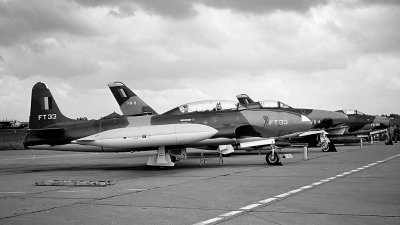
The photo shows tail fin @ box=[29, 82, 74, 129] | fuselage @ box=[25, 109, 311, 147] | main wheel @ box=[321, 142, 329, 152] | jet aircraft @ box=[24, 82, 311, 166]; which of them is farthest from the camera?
main wheel @ box=[321, 142, 329, 152]

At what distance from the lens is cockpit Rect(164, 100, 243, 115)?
17219 millimetres

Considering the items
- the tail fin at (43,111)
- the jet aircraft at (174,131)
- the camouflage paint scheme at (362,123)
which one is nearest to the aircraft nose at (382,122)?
the camouflage paint scheme at (362,123)

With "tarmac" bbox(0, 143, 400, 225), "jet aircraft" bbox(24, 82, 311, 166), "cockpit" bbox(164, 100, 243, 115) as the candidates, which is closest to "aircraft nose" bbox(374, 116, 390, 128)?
"jet aircraft" bbox(24, 82, 311, 166)

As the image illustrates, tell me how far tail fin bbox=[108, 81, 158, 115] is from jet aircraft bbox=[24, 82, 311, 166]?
1183 centimetres

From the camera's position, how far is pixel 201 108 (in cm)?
1723

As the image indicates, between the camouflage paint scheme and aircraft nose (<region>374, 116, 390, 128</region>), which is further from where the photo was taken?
aircraft nose (<region>374, 116, 390, 128</region>)

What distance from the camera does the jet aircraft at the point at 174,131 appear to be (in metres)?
15.9

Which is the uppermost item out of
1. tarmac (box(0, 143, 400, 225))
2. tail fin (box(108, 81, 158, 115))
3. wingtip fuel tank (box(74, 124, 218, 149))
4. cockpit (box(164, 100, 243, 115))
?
tail fin (box(108, 81, 158, 115))

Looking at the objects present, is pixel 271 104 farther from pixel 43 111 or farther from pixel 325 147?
pixel 43 111

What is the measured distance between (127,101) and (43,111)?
38.3ft

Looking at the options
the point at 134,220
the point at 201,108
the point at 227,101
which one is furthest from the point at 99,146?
the point at 134,220

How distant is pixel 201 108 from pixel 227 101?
3.72 ft

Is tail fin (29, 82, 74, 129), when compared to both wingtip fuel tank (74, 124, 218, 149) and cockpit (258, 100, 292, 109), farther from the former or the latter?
cockpit (258, 100, 292, 109)

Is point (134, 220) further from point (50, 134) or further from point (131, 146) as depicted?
point (50, 134)
